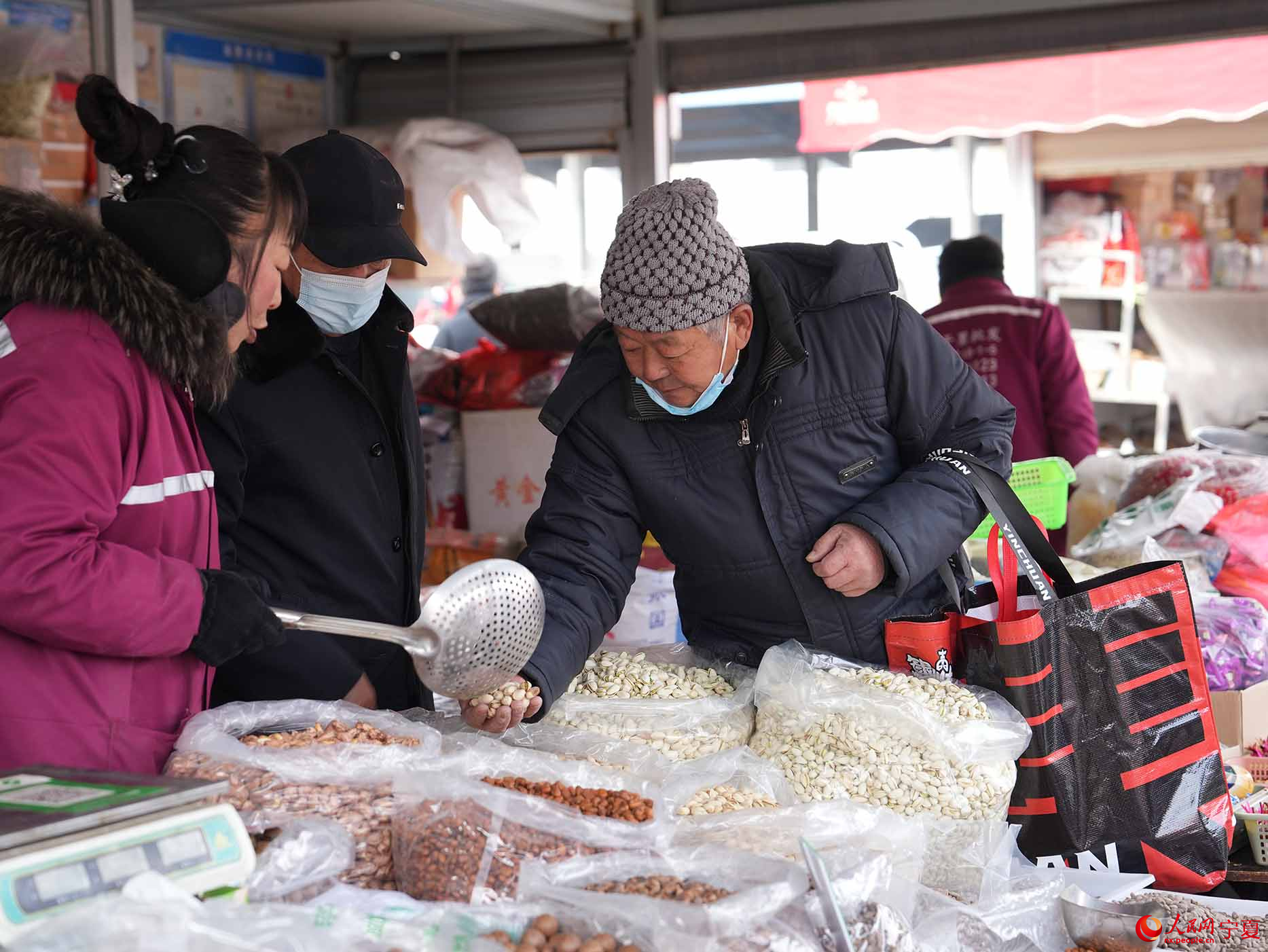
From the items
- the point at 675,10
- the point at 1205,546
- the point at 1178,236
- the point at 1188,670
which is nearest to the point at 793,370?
the point at 1188,670

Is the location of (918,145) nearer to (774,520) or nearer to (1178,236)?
(1178,236)

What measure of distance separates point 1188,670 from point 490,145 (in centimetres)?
271

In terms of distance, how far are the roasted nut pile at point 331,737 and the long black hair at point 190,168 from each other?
525 millimetres

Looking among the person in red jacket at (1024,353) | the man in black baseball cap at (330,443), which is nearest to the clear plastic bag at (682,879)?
the man in black baseball cap at (330,443)

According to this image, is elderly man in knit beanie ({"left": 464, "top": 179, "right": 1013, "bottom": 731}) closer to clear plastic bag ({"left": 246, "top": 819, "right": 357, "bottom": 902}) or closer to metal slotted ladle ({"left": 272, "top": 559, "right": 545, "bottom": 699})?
metal slotted ladle ({"left": 272, "top": 559, "right": 545, "bottom": 699})

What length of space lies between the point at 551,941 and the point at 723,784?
445mm

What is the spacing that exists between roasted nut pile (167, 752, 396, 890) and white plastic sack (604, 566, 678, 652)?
6.07 feet

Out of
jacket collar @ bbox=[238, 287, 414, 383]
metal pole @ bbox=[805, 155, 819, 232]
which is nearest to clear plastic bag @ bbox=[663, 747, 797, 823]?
jacket collar @ bbox=[238, 287, 414, 383]

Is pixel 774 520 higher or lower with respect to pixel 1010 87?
lower

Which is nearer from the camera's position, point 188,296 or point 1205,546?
point 188,296

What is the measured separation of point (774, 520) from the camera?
69.3 inches

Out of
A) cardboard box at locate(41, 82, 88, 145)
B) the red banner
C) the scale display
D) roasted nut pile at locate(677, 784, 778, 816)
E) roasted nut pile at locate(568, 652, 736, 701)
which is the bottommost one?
roasted nut pile at locate(677, 784, 778, 816)

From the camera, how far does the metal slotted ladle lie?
132cm

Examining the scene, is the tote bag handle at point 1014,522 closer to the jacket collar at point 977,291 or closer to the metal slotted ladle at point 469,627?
the metal slotted ladle at point 469,627
